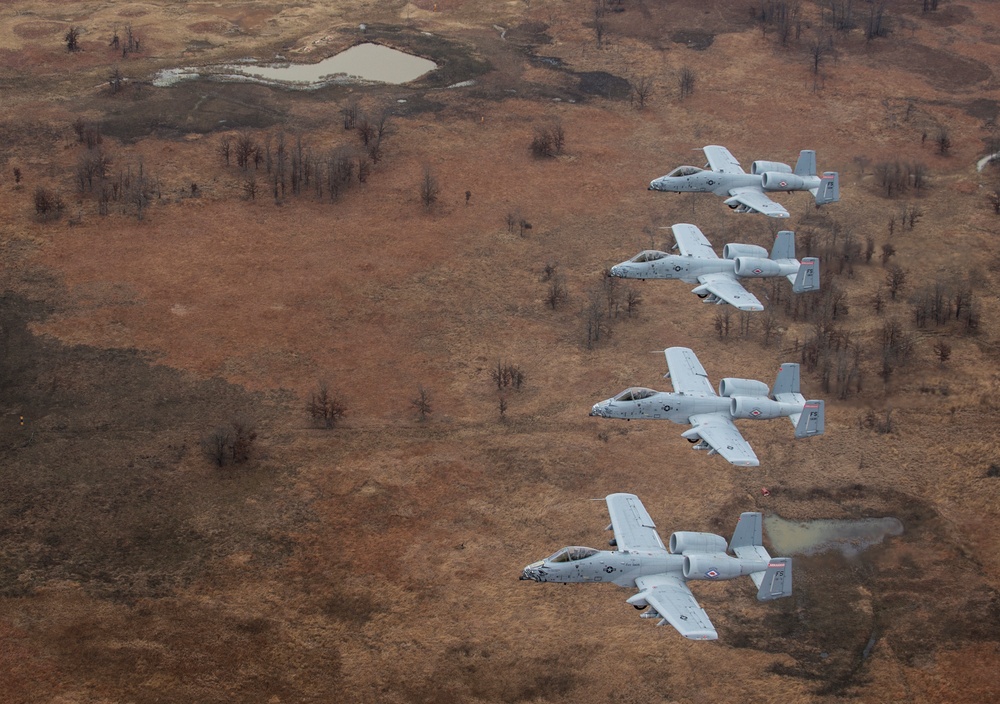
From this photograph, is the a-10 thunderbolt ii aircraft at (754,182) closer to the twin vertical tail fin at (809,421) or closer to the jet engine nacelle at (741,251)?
the jet engine nacelle at (741,251)

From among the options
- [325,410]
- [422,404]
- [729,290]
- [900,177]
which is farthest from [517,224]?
[900,177]

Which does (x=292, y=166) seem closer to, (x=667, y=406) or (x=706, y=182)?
(x=706, y=182)

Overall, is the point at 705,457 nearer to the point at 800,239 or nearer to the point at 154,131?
the point at 800,239

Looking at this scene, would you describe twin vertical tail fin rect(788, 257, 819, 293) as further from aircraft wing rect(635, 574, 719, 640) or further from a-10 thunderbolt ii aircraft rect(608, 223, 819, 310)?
aircraft wing rect(635, 574, 719, 640)

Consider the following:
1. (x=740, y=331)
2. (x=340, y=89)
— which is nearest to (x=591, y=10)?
(x=340, y=89)

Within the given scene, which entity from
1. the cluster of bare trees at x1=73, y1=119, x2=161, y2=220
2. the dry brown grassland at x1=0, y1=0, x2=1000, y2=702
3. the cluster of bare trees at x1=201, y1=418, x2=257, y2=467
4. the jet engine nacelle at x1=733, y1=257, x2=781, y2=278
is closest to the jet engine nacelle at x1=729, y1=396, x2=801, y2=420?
the dry brown grassland at x1=0, y1=0, x2=1000, y2=702

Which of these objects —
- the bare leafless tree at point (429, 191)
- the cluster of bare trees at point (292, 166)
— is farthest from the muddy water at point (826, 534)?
the cluster of bare trees at point (292, 166)
